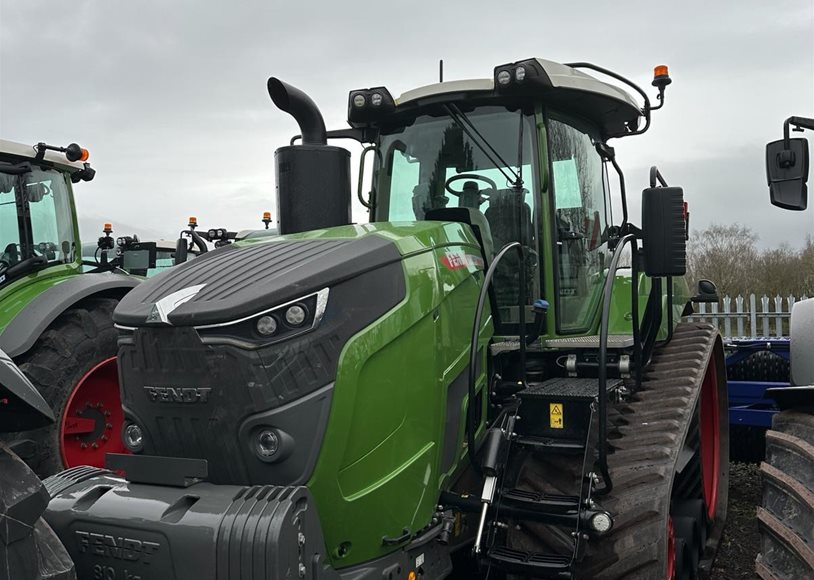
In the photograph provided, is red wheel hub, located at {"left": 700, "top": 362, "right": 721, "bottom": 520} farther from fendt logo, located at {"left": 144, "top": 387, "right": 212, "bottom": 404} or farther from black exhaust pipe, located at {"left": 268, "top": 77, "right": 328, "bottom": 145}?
fendt logo, located at {"left": 144, "top": 387, "right": 212, "bottom": 404}

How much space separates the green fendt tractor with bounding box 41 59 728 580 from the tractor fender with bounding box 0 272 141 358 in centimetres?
216

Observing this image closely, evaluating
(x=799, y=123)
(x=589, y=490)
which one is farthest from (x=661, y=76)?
(x=589, y=490)

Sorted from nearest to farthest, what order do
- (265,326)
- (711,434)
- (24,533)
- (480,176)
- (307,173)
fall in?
1. (24,533)
2. (265,326)
3. (307,173)
4. (480,176)
5. (711,434)

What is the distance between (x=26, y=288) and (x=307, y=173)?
2.89 meters

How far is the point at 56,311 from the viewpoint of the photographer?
4770 millimetres

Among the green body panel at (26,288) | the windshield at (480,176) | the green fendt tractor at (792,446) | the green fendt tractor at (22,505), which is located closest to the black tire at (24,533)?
the green fendt tractor at (22,505)

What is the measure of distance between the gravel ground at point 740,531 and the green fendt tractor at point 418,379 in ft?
1.44

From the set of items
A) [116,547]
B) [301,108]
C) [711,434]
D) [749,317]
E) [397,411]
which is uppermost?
[301,108]

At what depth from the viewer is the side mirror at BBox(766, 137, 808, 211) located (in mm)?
3365

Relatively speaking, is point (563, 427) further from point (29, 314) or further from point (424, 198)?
point (29, 314)

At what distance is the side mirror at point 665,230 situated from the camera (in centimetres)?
304

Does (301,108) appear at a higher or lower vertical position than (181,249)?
higher

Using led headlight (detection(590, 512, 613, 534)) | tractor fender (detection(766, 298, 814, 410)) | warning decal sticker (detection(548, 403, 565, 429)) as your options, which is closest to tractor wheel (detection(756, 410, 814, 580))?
led headlight (detection(590, 512, 613, 534))

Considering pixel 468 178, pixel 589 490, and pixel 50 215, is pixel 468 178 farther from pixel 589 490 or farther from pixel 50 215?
pixel 50 215
